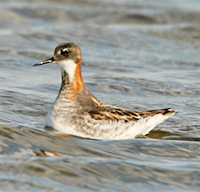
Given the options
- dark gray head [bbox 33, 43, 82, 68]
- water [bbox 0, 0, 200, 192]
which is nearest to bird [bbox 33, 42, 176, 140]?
dark gray head [bbox 33, 43, 82, 68]

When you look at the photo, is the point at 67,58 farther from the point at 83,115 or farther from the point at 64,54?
the point at 83,115

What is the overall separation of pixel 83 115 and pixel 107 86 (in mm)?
4087

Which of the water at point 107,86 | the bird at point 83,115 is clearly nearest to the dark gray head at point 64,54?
the bird at point 83,115

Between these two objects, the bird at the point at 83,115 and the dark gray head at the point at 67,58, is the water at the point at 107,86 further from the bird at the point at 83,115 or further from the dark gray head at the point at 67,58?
the dark gray head at the point at 67,58

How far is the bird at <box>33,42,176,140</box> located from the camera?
8016mm

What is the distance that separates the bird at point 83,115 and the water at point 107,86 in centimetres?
30

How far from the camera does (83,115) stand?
808 cm

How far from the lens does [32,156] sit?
6852 mm

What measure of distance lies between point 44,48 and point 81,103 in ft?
24.1

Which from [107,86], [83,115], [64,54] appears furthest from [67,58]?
[107,86]

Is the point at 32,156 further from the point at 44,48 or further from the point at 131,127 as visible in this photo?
the point at 44,48

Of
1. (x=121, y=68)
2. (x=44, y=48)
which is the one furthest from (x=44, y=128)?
(x=44, y=48)

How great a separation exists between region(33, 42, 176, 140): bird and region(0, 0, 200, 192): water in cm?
30

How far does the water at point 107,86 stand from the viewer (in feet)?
Answer: 20.8
